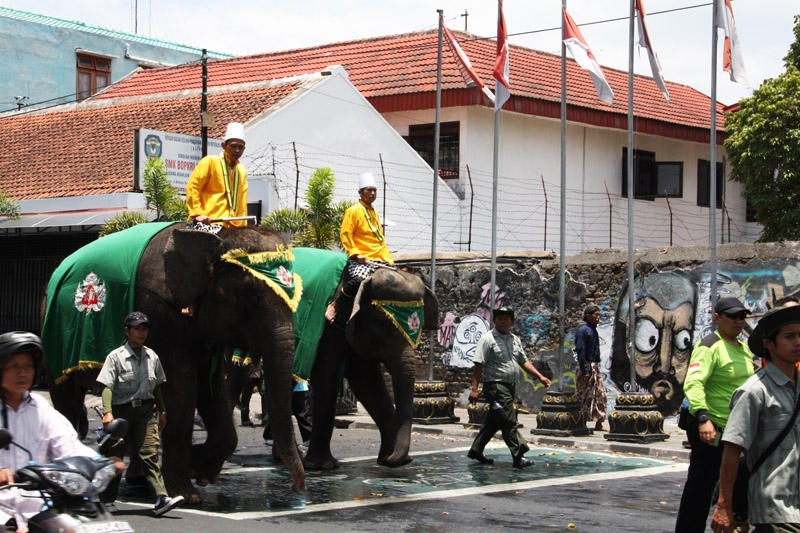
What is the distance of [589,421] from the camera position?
1748 cm

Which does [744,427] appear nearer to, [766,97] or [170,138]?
[170,138]

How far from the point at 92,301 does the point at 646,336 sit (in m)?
9.48

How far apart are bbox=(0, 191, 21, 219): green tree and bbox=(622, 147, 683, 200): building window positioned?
14.8 meters

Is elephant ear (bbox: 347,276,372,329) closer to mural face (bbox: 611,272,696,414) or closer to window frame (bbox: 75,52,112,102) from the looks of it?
mural face (bbox: 611,272,696,414)

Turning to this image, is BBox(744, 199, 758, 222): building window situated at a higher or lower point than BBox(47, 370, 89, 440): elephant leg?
higher

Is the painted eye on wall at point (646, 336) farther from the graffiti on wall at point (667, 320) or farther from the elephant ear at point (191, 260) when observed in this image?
the elephant ear at point (191, 260)

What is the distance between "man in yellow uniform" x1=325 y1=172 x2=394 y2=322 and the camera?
12695 millimetres

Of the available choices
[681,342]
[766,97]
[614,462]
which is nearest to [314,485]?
[614,462]

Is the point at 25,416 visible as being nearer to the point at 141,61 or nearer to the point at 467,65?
the point at 467,65

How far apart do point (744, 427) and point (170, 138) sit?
58.3 ft

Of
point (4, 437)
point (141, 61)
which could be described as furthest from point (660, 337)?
point (141, 61)

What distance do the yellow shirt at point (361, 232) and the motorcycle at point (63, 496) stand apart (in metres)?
7.76

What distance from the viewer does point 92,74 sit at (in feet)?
119

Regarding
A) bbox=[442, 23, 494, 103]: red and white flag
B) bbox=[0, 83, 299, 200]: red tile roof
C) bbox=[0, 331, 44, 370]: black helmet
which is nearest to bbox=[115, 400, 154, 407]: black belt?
bbox=[0, 331, 44, 370]: black helmet
